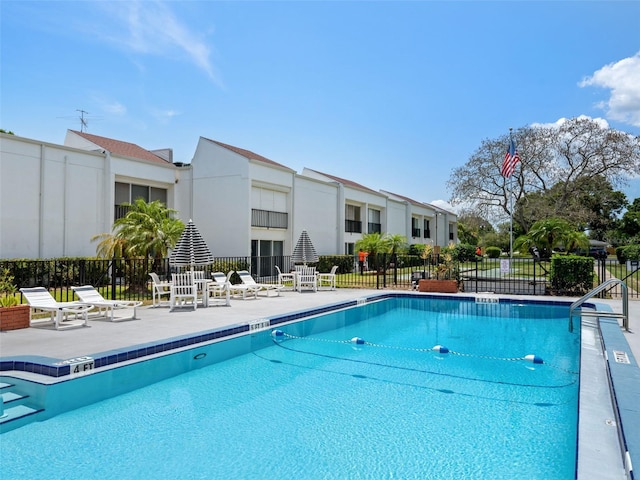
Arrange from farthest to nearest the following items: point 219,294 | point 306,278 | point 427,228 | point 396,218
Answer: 1. point 427,228
2. point 396,218
3. point 306,278
4. point 219,294

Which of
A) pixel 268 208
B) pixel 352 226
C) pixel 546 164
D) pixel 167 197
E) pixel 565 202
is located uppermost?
pixel 546 164

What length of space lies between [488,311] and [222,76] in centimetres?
1177

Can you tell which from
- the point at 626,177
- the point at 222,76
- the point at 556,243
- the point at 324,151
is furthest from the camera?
the point at 626,177

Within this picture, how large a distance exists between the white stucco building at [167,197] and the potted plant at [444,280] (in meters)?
8.90

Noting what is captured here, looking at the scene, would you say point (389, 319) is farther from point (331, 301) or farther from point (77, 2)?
point (77, 2)

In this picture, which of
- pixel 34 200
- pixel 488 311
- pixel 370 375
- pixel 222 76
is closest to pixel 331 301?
pixel 488 311

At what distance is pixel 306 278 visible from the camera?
16734mm

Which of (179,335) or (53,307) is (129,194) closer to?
(53,307)

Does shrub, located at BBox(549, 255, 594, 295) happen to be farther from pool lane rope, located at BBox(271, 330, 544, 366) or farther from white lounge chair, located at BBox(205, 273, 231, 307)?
white lounge chair, located at BBox(205, 273, 231, 307)

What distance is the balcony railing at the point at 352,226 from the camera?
3017 centimetres

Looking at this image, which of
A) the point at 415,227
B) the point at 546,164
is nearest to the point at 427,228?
the point at 415,227

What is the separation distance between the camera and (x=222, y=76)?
15.2m

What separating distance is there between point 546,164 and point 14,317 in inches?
1270

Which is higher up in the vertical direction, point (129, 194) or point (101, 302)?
point (129, 194)
